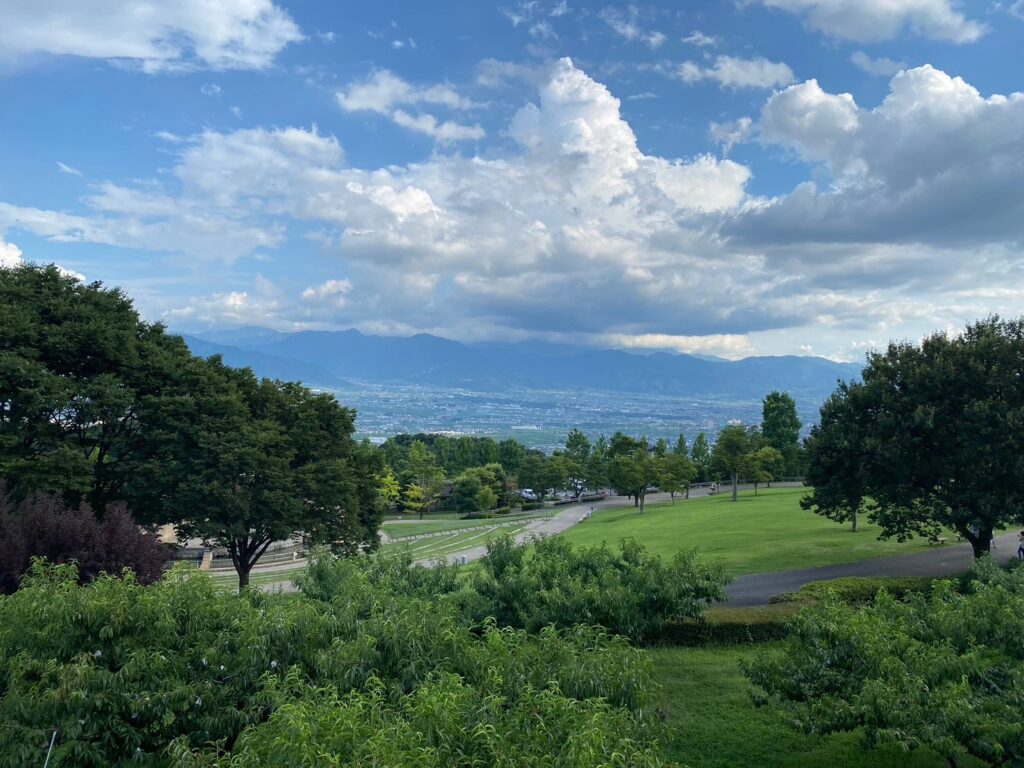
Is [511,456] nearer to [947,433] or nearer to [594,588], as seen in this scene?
[947,433]

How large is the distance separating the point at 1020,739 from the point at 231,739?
31.6ft

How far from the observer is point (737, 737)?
12133 millimetres

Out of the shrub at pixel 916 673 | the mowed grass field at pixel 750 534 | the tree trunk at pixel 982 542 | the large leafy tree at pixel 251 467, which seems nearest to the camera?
the shrub at pixel 916 673

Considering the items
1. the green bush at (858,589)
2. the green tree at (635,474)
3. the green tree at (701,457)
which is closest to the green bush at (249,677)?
the green bush at (858,589)

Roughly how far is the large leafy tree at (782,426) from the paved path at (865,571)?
Result: 43.2 meters

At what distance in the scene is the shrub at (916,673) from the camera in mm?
7566

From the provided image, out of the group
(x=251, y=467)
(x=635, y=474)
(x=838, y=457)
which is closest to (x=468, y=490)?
(x=635, y=474)

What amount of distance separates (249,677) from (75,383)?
20.3 metres

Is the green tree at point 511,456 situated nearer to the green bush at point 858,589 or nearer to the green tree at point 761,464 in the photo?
the green tree at point 761,464

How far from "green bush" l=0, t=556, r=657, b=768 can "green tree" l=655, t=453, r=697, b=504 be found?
51179 mm

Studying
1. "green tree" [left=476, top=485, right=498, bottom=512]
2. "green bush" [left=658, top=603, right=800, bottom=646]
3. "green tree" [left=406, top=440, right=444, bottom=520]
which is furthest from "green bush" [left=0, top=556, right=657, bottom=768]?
"green tree" [left=406, top=440, right=444, bottom=520]

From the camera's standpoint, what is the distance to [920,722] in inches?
301

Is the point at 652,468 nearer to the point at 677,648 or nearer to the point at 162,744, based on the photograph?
the point at 677,648

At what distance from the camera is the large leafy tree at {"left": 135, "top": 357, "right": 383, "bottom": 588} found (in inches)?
979
